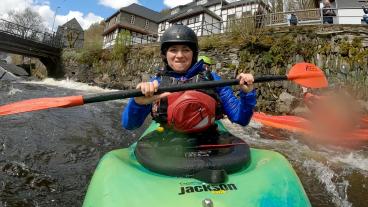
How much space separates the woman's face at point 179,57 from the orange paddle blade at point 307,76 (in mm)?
836

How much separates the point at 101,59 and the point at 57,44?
9.42m

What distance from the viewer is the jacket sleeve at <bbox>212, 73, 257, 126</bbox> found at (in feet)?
7.37

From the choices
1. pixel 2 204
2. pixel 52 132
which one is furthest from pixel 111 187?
pixel 52 132

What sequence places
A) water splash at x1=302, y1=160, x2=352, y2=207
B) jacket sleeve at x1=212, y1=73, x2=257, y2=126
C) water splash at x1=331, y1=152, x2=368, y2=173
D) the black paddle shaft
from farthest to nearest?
water splash at x1=331, y1=152, x2=368, y2=173 → water splash at x1=302, y1=160, x2=352, y2=207 → jacket sleeve at x1=212, y1=73, x2=257, y2=126 → the black paddle shaft

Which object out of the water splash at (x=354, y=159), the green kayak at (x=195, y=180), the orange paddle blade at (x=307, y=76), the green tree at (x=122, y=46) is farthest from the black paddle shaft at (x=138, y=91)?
the green tree at (x=122, y=46)

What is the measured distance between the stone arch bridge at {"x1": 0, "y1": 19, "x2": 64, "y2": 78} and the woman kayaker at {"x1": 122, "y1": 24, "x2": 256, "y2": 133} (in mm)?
22625

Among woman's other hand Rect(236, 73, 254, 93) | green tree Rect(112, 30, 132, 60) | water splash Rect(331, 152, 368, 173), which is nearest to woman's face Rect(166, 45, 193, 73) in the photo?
woman's other hand Rect(236, 73, 254, 93)

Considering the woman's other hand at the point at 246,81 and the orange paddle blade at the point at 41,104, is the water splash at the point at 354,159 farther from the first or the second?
the orange paddle blade at the point at 41,104

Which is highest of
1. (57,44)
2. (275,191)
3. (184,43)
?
(57,44)

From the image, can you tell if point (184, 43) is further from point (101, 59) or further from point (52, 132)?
point (101, 59)

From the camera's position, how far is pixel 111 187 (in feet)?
5.41

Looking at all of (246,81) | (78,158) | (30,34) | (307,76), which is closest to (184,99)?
(246,81)

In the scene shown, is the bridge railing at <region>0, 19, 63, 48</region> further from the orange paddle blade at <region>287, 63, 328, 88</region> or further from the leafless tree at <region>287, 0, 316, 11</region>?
the orange paddle blade at <region>287, 63, 328, 88</region>

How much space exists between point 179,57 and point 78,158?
2.09m
